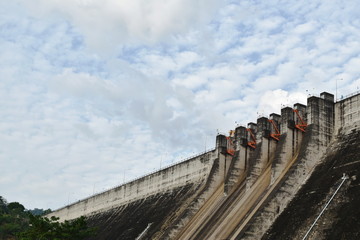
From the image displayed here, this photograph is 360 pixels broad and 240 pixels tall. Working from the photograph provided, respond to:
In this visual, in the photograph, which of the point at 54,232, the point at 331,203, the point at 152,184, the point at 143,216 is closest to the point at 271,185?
the point at 331,203

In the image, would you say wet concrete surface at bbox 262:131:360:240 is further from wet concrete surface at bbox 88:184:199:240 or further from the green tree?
wet concrete surface at bbox 88:184:199:240

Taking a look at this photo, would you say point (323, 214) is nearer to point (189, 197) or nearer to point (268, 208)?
point (268, 208)

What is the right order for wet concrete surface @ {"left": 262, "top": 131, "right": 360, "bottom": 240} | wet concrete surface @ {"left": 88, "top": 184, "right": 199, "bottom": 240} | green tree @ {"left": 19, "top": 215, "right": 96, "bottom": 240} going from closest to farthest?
wet concrete surface @ {"left": 262, "top": 131, "right": 360, "bottom": 240} < green tree @ {"left": 19, "top": 215, "right": 96, "bottom": 240} < wet concrete surface @ {"left": 88, "top": 184, "right": 199, "bottom": 240}

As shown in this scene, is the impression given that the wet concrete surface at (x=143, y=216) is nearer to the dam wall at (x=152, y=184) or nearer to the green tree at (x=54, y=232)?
the dam wall at (x=152, y=184)

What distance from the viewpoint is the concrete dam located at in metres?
27.5

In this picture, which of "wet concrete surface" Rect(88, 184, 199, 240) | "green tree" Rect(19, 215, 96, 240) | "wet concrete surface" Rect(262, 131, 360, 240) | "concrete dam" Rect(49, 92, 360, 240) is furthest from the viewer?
"wet concrete surface" Rect(88, 184, 199, 240)

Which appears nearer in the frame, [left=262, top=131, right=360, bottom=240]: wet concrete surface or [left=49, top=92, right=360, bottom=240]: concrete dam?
[left=262, top=131, right=360, bottom=240]: wet concrete surface

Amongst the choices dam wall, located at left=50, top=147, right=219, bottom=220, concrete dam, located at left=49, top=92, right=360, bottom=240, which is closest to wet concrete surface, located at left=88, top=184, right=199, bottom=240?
concrete dam, located at left=49, top=92, right=360, bottom=240

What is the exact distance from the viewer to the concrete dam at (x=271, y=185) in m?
27.5

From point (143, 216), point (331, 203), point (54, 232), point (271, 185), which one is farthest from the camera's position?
point (143, 216)

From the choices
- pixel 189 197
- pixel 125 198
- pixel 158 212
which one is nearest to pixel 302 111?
pixel 189 197

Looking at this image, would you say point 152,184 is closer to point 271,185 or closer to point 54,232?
point 54,232

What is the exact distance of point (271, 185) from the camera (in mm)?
33094

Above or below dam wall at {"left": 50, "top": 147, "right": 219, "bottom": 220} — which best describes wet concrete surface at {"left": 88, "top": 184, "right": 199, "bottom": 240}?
below
